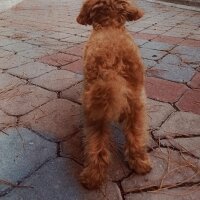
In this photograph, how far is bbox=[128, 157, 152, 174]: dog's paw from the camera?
7.18 feet

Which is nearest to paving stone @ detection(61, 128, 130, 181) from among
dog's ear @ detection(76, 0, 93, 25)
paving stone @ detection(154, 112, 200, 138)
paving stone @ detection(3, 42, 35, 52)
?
paving stone @ detection(154, 112, 200, 138)

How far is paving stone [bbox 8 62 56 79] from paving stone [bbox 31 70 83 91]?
12 cm

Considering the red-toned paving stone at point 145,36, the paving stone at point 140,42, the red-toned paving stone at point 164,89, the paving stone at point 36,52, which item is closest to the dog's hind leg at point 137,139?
the red-toned paving stone at point 164,89

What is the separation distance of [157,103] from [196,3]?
627cm

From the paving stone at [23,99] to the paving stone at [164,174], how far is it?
132 cm

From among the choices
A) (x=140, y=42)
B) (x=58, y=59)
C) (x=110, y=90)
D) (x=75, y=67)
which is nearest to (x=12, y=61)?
(x=58, y=59)

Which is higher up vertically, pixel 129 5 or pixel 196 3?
pixel 129 5

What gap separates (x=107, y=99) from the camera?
6.29 ft

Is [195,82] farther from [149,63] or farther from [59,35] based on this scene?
[59,35]

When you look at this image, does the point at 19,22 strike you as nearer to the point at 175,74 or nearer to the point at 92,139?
the point at 175,74

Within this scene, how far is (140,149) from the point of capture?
2215 mm

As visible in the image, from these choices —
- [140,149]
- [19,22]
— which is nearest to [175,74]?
[140,149]

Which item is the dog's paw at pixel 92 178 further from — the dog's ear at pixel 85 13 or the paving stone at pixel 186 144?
the dog's ear at pixel 85 13

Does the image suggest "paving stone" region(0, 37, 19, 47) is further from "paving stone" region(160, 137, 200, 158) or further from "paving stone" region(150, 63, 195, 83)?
"paving stone" region(160, 137, 200, 158)
